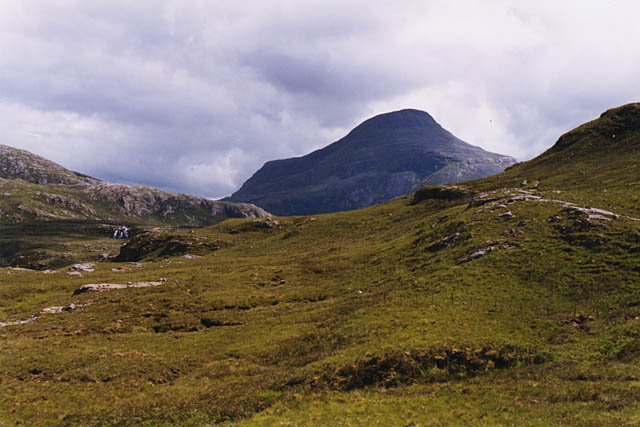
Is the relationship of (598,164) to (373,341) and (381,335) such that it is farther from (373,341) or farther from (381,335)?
(373,341)

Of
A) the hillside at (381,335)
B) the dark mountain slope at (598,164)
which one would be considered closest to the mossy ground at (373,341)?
the hillside at (381,335)

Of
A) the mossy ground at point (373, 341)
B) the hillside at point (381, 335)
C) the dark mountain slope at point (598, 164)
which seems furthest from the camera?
the dark mountain slope at point (598, 164)

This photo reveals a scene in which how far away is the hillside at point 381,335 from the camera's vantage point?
2241 cm

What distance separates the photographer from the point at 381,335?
31.4 meters

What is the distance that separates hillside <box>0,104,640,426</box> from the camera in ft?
73.5

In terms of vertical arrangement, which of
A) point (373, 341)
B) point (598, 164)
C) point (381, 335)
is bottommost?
point (373, 341)

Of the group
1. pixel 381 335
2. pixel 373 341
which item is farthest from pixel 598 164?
pixel 373 341

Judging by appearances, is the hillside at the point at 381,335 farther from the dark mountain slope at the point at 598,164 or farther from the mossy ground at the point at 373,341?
the dark mountain slope at the point at 598,164

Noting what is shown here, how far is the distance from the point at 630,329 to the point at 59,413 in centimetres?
4775

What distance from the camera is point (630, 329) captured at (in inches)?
1035

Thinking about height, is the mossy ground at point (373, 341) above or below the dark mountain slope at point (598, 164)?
below

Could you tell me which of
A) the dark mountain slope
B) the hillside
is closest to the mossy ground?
the hillside

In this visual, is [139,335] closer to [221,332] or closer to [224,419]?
[221,332]

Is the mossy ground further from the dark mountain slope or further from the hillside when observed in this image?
the dark mountain slope
